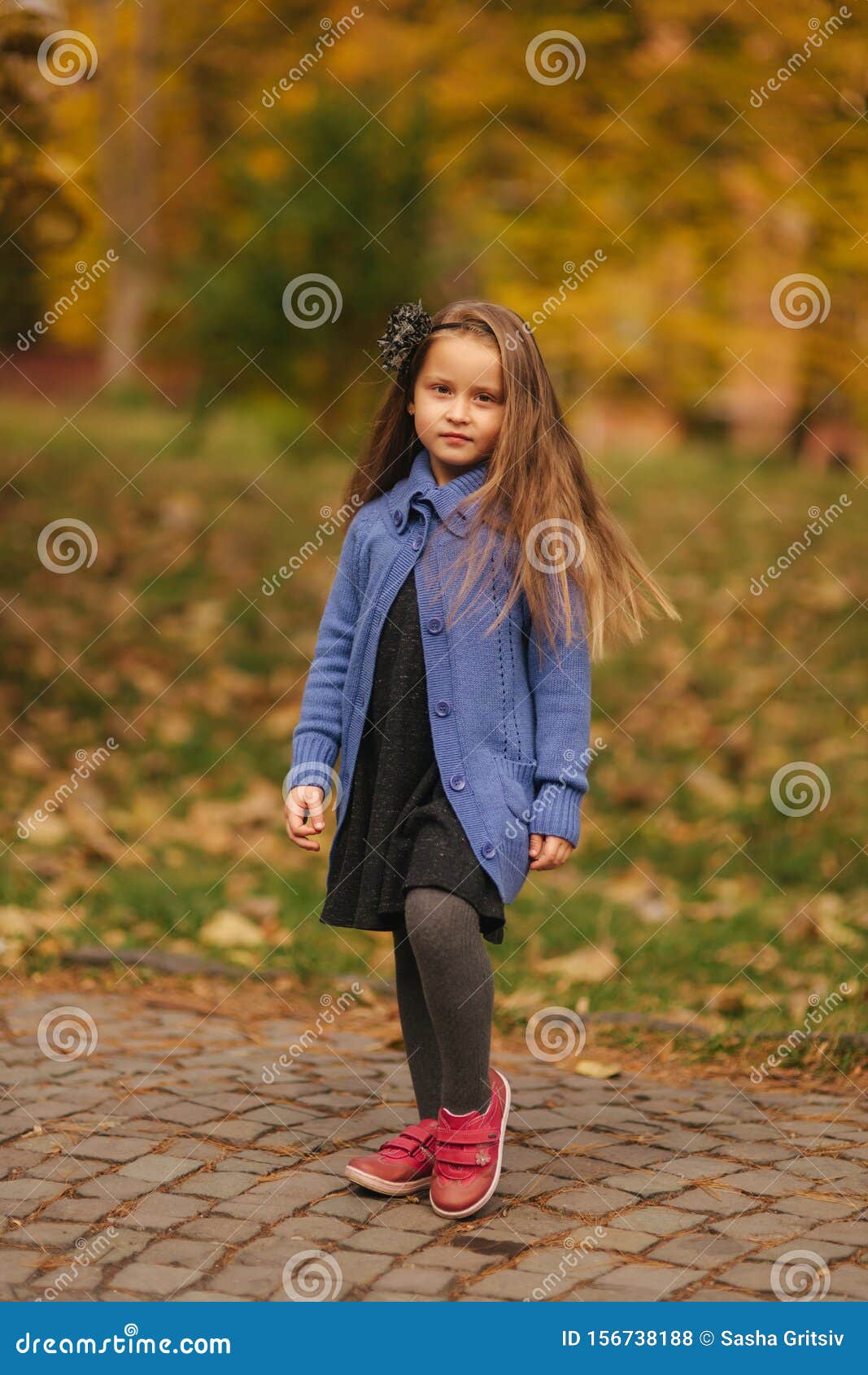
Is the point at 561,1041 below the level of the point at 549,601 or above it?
below

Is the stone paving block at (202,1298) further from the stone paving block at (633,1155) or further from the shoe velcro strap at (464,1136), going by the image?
the stone paving block at (633,1155)

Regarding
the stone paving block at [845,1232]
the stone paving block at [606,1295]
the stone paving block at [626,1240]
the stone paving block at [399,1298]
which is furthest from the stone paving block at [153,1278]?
the stone paving block at [845,1232]

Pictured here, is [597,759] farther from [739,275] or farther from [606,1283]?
[739,275]

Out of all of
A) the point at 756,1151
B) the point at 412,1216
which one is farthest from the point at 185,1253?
the point at 756,1151

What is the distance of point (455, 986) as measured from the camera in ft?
9.20

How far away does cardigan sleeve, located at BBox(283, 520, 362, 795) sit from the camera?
2.99m

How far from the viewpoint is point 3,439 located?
396 inches

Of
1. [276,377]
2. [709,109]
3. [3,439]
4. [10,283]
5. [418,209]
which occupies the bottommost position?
[3,439]

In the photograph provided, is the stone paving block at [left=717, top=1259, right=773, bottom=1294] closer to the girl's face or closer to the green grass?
the green grass

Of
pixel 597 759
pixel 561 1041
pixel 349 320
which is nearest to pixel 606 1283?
pixel 561 1041

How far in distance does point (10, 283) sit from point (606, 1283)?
841cm

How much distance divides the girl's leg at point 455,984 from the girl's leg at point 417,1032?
0.47ft

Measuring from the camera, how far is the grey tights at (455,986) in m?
2.78

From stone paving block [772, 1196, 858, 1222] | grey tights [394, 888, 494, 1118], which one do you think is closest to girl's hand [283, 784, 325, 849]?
grey tights [394, 888, 494, 1118]
